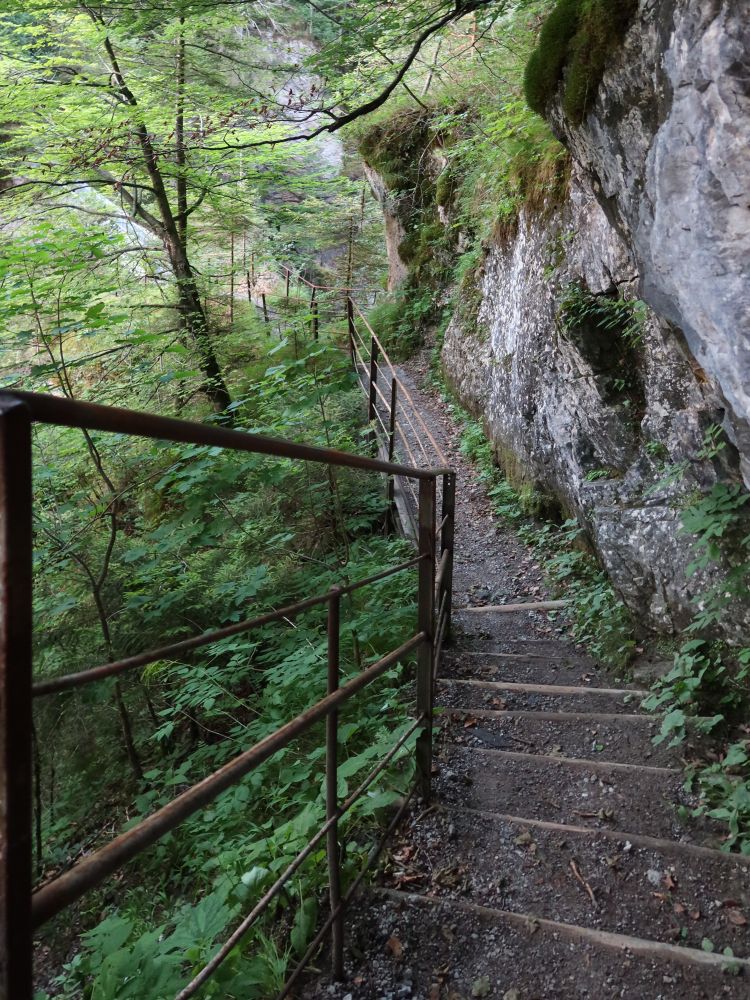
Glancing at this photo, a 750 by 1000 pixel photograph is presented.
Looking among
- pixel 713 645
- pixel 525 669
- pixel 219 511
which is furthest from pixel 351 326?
pixel 713 645

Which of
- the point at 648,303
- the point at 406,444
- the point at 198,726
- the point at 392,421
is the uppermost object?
the point at 648,303

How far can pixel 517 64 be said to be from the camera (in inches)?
297

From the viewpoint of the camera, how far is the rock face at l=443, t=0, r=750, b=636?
2566mm

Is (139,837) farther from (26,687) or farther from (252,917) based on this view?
(252,917)

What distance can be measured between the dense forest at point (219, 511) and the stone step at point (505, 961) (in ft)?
0.83

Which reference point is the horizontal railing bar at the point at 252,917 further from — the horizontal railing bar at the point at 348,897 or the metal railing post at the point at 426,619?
the metal railing post at the point at 426,619

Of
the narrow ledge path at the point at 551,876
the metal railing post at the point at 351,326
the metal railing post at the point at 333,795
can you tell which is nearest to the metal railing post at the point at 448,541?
the narrow ledge path at the point at 551,876

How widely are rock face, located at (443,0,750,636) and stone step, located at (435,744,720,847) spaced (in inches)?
46.5

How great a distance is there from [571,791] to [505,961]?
3.58ft

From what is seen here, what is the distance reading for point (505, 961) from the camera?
1.99m

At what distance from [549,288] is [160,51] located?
18.0ft

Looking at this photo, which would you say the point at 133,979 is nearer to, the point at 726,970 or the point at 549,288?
the point at 726,970

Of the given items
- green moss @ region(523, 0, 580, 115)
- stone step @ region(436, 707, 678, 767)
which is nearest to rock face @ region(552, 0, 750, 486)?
green moss @ region(523, 0, 580, 115)

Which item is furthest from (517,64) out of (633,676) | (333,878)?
(333,878)
